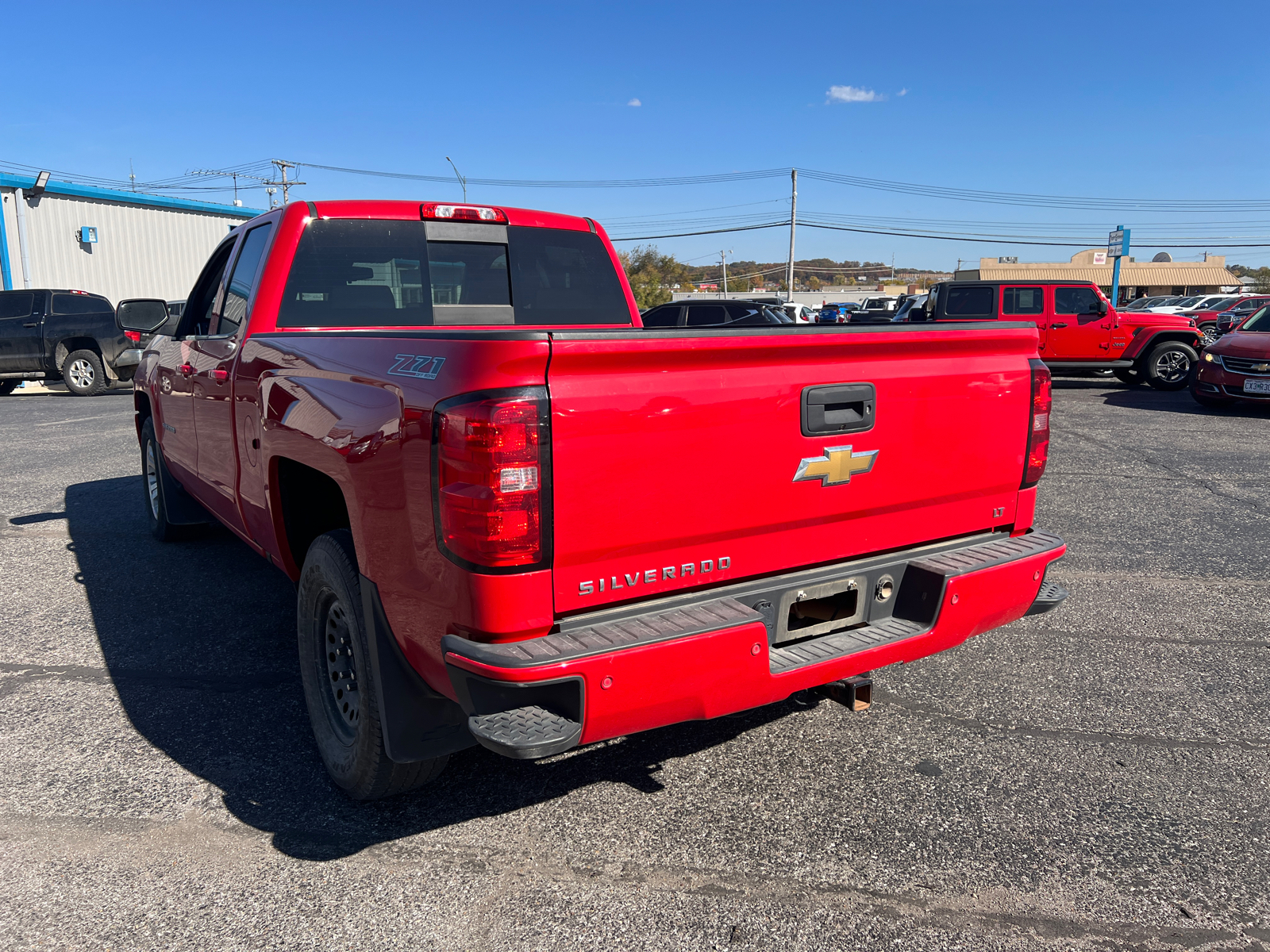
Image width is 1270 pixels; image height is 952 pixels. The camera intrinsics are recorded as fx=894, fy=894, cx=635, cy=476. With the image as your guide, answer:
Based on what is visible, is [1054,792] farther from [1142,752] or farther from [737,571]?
[737,571]

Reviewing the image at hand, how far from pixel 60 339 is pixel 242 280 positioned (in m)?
16.0

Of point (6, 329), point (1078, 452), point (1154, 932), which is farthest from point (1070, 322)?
point (6, 329)

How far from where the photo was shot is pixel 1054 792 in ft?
10.1

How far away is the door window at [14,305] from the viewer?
1689 cm

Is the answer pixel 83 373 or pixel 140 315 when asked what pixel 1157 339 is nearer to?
pixel 140 315

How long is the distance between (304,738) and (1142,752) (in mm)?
3191

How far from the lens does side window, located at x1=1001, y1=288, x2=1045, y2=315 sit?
57.1ft

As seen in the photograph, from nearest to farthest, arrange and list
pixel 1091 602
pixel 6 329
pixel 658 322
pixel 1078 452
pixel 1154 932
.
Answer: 1. pixel 1154 932
2. pixel 1091 602
3. pixel 1078 452
4. pixel 6 329
5. pixel 658 322

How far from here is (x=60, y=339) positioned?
17.1 metres

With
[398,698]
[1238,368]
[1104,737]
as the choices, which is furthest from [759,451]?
→ [1238,368]

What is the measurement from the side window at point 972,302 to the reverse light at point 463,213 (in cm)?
1475

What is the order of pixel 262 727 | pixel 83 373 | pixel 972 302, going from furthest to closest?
1. pixel 972 302
2. pixel 83 373
3. pixel 262 727

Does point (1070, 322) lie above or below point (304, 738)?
above

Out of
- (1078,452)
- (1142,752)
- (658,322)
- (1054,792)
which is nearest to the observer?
(1054,792)
